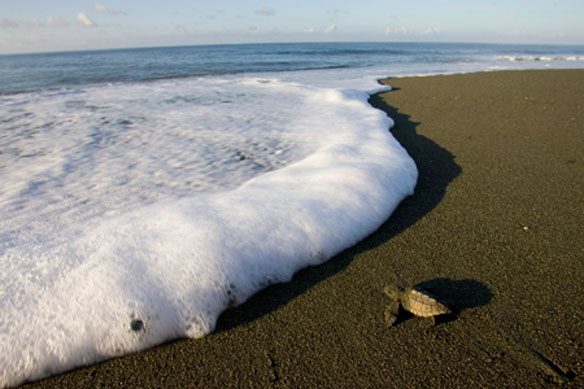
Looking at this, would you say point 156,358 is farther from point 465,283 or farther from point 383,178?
point 383,178

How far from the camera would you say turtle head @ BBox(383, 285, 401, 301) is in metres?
1.61

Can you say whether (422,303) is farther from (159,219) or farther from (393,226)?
(159,219)

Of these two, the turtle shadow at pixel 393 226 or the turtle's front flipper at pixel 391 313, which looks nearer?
the turtle's front flipper at pixel 391 313

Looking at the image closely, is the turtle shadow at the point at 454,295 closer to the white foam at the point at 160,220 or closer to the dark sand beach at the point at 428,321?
the dark sand beach at the point at 428,321

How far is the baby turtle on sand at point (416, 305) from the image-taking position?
149 centimetres

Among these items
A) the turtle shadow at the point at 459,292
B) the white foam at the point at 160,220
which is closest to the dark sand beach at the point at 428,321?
the turtle shadow at the point at 459,292

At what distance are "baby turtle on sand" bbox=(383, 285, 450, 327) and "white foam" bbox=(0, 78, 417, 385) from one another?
555 mm

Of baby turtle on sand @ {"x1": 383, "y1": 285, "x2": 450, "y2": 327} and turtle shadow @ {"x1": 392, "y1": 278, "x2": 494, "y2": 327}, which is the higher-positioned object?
baby turtle on sand @ {"x1": 383, "y1": 285, "x2": 450, "y2": 327}

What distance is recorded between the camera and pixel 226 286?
174 centimetres

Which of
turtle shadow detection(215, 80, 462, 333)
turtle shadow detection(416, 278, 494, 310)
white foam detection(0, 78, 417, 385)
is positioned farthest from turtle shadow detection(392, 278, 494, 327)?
white foam detection(0, 78, 417, 385)

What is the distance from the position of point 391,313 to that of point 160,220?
1.51m

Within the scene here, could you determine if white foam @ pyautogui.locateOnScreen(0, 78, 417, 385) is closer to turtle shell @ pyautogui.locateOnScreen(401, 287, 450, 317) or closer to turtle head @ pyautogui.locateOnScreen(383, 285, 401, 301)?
turtle head @ pyautogui.locateOnScreen(383, 285, 401, 301)

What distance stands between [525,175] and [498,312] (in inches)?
77.4

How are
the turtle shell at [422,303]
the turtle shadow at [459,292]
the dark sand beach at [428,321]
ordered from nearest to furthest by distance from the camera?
the dark sand beach at [428,321], the turtle shell at [422,303], the turtle shadow at [459,292]
